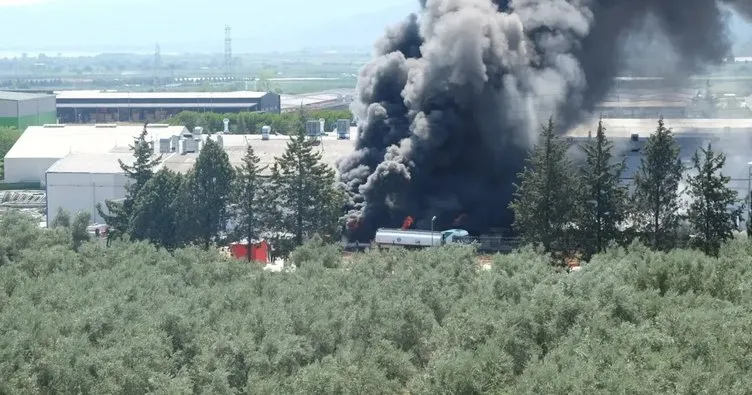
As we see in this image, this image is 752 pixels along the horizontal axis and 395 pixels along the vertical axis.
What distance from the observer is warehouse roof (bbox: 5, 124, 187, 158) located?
2906 inches

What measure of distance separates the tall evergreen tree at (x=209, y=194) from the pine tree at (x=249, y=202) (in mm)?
434

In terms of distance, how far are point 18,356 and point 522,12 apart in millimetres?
32027

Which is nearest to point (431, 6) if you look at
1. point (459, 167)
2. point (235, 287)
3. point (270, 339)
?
point (459, 167)

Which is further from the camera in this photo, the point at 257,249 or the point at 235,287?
the point at 257,249

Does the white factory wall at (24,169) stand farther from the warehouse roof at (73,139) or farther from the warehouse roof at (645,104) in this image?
the warehouse roof at (645,104)

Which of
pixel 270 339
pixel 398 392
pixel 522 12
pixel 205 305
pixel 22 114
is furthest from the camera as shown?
pixel 22 114

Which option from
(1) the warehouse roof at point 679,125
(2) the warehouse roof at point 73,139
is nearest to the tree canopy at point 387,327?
(1) the warehouse roof at point 679,125

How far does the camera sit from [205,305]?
2984 centimetres

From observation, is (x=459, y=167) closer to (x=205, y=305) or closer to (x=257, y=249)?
(x=257, y=249)

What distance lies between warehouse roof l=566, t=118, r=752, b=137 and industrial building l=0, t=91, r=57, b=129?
2111 inches

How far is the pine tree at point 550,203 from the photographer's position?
41.1 metres

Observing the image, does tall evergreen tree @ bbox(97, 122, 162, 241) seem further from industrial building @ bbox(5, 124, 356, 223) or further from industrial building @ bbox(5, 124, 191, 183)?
industrial building @ bbox(5, 124, 191, 183)

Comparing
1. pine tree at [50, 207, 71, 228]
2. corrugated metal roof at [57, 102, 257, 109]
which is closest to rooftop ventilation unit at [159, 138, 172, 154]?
pine tree at [50, 207, 71, 228]

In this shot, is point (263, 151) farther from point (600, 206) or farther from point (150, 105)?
point (150, 105)
